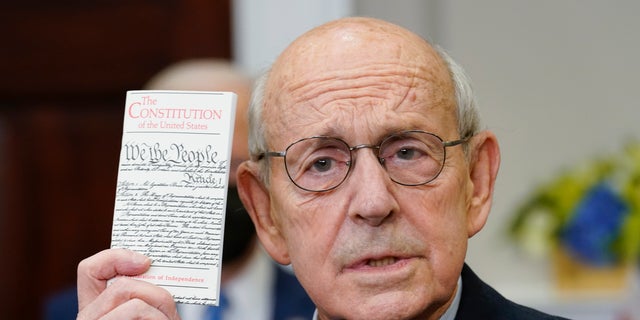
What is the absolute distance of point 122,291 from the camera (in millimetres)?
2922

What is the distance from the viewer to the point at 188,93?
2945mm

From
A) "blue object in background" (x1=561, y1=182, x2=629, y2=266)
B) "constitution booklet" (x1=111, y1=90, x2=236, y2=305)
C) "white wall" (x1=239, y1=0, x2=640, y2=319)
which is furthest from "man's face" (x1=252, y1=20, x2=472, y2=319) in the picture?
"white wall" (x1=239, y1=0, x2=640, y2=319)

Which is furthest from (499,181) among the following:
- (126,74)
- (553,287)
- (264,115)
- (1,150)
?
(264,115)

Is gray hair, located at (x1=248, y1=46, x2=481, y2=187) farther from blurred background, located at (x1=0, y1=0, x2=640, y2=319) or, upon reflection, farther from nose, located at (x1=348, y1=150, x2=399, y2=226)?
blurred background, located at (x1=0, y1=0, x2=640, y2=319)

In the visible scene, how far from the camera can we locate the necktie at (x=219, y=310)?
4.61 metres

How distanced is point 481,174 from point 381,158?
36 cm

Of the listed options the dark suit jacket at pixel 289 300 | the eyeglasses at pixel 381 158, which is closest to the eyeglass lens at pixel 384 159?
the eyeglasses at pixel 381 158

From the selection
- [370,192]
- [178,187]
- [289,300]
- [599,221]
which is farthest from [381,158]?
[599,221]

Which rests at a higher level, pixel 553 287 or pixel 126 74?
pixel 126 74

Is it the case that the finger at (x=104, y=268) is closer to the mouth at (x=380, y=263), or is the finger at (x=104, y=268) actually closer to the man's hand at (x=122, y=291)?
the man's hand at (x=122, y=291)

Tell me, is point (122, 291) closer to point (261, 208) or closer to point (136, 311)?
point (136, 311)

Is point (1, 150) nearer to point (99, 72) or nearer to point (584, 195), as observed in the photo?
point (99, 72)

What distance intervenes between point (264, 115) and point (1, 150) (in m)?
3.09

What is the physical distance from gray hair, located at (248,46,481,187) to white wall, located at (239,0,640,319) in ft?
9.23
